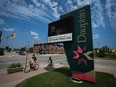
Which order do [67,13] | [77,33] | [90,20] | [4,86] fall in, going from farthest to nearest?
[67,13] → [77,33] → [90,20] → [4,86]

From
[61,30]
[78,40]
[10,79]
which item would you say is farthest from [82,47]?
[10,79]

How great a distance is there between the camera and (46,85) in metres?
7.28

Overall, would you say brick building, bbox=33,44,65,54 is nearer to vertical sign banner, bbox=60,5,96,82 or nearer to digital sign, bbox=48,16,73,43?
digital sign, bbox=48,16,73,43

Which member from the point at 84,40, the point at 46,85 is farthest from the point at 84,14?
the point at 46,85

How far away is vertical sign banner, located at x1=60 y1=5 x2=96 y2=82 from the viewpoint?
24.8 ft

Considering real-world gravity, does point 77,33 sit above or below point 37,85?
above

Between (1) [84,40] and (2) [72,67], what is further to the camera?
(2) [72,67]

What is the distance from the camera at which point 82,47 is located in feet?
26.2

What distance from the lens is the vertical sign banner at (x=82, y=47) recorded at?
7.55m

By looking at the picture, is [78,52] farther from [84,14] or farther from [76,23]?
[84,14]

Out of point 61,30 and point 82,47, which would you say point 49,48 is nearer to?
point 61,30

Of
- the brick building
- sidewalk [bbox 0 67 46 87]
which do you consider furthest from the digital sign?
the brick building

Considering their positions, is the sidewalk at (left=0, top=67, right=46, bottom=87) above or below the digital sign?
below

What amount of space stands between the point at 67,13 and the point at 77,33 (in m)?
2.63
